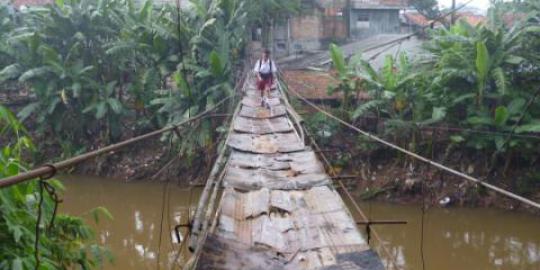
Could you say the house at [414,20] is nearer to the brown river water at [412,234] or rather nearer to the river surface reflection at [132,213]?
the brown river water at [412,234]

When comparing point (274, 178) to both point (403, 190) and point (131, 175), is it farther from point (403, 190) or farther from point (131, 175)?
point (131, 175)

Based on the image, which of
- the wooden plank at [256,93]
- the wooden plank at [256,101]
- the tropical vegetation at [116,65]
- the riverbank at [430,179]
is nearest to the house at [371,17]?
the tropical vegetation at [116,65]

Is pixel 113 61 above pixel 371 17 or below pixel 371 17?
below

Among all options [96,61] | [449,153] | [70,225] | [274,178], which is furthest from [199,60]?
[70,225]

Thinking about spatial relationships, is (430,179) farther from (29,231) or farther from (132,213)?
(29,231)

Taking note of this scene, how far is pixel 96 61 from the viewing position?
29.5 ft

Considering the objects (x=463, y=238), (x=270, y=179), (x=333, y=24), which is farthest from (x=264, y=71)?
(x=333, y=24)

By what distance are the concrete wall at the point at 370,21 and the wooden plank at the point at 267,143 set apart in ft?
31.5

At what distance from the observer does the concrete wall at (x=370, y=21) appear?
13836mm

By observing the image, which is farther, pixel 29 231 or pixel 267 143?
pixel 267 143

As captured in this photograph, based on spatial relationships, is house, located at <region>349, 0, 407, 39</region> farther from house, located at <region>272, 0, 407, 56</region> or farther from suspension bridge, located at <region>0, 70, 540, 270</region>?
suspension bridge, located at <region>0, 70, 540, 270</region>

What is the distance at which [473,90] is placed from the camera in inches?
272

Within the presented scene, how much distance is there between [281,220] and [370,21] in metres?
12.1

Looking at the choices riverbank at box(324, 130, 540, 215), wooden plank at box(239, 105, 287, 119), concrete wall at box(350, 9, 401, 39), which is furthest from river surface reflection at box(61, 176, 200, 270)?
concrete wall at box(350, 9, 401, 39)
